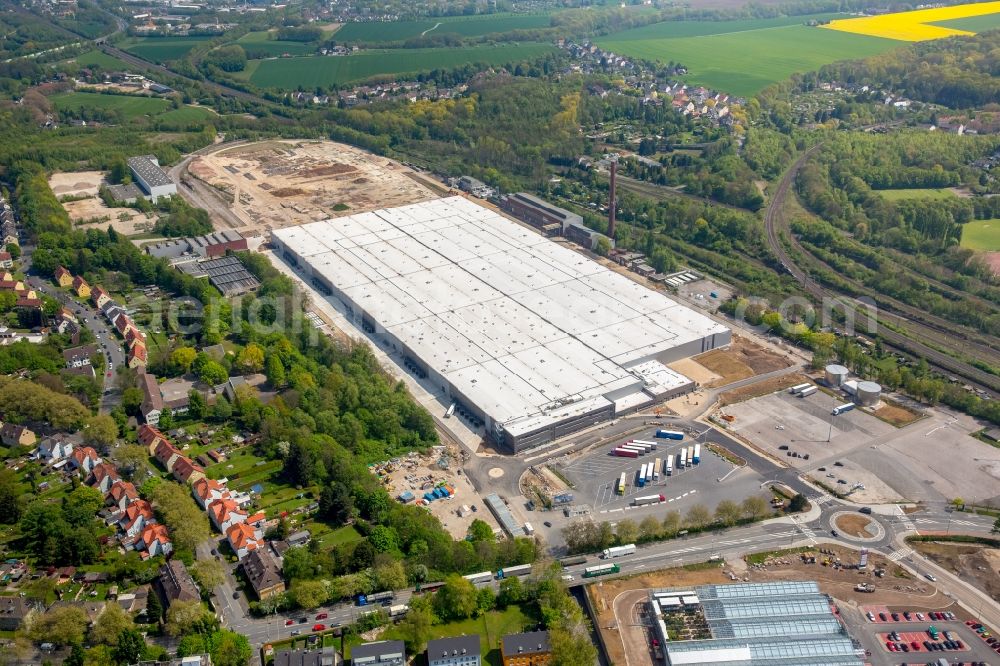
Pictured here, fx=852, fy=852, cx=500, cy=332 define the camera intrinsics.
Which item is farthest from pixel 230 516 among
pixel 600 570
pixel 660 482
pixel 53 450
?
pixel 660 482

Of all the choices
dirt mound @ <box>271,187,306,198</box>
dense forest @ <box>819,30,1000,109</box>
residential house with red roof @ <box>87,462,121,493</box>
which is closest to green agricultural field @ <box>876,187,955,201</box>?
dense forest @ <box>819,30,1000,109</box>

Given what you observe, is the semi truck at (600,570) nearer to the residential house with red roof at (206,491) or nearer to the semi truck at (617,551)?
the semi truck at (617,551)

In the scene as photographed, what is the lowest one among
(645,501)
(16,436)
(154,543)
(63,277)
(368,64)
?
(645,501)

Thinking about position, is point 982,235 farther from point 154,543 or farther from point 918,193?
point 154,543

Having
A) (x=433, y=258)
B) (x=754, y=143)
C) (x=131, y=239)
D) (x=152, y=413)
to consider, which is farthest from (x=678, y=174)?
(x=152, y=413)

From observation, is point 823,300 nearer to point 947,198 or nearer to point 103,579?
point 947,198

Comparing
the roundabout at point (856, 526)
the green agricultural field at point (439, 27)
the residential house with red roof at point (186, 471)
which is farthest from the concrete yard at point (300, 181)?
the green agricultural field at point (439, 27)
